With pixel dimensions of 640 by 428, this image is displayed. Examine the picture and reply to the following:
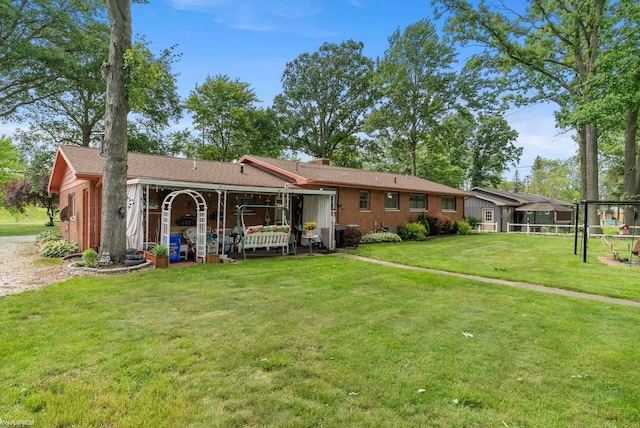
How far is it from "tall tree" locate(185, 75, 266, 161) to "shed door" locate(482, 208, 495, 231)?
2096 cm

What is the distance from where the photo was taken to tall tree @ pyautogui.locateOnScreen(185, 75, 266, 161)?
27.5 m

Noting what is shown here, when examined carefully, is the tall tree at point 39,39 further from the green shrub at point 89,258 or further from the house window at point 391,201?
the house window at point 391,201

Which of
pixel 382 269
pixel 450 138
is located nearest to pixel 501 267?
pixel 382 269

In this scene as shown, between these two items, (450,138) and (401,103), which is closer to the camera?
(401,103)

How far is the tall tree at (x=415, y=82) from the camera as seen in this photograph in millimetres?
27234

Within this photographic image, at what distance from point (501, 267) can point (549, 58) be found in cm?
1847

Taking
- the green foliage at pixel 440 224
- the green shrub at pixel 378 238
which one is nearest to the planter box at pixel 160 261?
the green shrub at pixel 378 238

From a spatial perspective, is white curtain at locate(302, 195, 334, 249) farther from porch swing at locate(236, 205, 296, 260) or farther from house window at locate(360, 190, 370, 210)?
house window at locate(360, 190, 370, 210)

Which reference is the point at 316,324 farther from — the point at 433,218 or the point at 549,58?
the point at 549,58

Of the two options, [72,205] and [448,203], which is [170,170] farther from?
[448,203]

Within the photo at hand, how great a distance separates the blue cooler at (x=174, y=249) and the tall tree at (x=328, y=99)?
24959mm

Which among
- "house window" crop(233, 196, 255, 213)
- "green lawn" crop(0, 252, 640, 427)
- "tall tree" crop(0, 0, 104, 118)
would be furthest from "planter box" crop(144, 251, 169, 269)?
"tall tree" crop(0, 0, 104, 118)

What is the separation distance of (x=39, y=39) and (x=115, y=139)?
16.7 metres

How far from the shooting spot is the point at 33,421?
2.53 m
